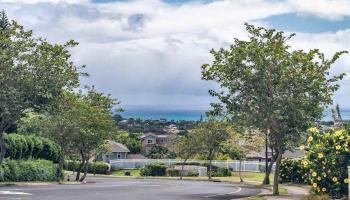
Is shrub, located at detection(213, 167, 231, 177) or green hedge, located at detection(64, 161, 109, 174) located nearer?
shrub, located at detection(213, 167, 231, 177)

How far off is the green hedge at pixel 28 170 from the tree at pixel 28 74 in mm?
13305

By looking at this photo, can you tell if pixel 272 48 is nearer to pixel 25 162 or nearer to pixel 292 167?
pixel 292 167

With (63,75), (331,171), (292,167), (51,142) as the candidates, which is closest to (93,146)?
(51,142)

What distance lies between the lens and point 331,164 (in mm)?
22672

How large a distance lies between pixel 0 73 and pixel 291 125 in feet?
41.9

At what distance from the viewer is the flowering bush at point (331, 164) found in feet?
73.8

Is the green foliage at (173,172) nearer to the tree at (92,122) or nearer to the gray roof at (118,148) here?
the tree at (92,122)

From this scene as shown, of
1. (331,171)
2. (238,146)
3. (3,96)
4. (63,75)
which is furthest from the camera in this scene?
(238,146)

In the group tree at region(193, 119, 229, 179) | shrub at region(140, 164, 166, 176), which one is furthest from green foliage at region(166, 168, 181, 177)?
tree at region(193, 119, 229, 179)

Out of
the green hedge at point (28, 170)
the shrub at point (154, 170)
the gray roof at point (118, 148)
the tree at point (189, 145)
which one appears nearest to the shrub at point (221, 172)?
the tree at point (189, 145)

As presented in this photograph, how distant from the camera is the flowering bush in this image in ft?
73.8

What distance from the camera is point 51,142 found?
2009 inches

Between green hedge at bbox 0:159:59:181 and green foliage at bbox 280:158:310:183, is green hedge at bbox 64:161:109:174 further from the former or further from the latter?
green foliage at bbox 280:158:310:183

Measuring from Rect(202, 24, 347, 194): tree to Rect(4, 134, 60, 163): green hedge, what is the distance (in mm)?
20136
